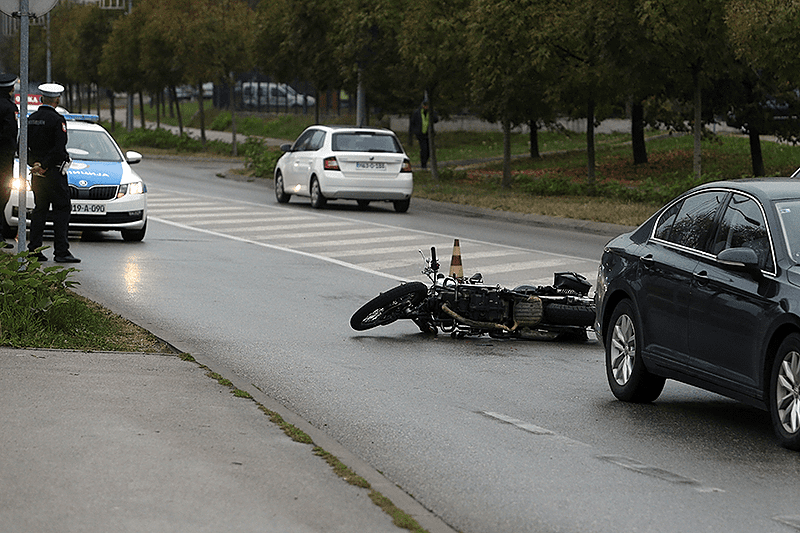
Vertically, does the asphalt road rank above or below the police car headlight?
below

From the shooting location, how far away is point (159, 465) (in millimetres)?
6062

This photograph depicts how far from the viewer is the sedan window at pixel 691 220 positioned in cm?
817

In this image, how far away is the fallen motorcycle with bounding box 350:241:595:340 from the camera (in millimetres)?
11047

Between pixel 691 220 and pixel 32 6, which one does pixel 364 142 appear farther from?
pixel 691 220

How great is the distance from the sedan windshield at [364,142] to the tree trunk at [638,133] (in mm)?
12786

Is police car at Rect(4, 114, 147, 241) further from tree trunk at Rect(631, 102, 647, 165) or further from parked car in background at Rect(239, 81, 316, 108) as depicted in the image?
parked car in background at Rect(239, 81, 316, 108)

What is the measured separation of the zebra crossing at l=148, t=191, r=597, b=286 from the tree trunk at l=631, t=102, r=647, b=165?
45.9ft

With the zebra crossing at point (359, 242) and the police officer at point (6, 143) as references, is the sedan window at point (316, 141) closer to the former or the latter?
the zebra crossing at point (359, 242)

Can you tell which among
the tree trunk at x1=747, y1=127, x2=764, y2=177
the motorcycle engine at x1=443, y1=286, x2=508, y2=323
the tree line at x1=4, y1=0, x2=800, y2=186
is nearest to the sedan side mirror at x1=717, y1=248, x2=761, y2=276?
the motorcycle engine at x1=443, y1=286, x2=508, y2=323

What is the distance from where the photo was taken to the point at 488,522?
5668mm

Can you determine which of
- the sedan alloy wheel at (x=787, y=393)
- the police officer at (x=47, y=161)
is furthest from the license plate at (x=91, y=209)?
the sedan alloy wheel at (x=787, y=393)

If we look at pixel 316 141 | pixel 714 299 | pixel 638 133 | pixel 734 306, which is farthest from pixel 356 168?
pixel 734 306

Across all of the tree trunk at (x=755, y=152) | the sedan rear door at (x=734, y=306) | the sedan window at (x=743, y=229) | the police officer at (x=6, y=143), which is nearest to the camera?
the sedan rear door at (x=734, y=306)

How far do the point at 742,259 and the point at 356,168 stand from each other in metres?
18.9
